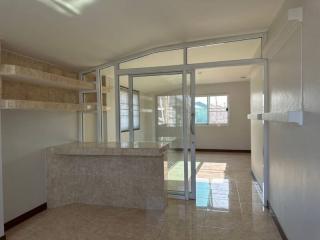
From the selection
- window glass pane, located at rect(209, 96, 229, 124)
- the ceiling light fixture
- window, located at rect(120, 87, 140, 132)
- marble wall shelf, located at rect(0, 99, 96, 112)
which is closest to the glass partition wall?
window, located at rect(120, 87, 140, 132)

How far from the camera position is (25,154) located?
10.9 feet

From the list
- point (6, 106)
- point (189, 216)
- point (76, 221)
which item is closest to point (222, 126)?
point (189, 216)

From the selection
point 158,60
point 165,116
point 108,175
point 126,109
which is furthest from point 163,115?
point 108,175

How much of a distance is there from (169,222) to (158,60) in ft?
8.06

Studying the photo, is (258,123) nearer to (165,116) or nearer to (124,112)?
(165,116)

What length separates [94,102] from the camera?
Result: 4508mm

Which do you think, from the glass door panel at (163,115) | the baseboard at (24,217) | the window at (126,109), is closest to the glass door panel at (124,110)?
the window at (126,109)

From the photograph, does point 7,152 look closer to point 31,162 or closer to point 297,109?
point 31,162

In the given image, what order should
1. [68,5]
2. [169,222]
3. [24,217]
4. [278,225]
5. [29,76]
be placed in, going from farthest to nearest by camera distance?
1. [24,217]
2. [169,222]
3. [278,225]
4. [29,76]
5. [68,5]

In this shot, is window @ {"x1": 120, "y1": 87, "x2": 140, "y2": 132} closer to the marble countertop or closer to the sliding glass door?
the sliding glass door

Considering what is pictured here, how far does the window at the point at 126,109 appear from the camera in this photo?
4.24 m

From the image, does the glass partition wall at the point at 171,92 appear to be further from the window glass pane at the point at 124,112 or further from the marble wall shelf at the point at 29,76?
the marble wall shelf at the point at 29,76

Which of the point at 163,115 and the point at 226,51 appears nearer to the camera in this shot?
the point at 226,51

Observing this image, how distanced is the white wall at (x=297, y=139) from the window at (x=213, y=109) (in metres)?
5.66
